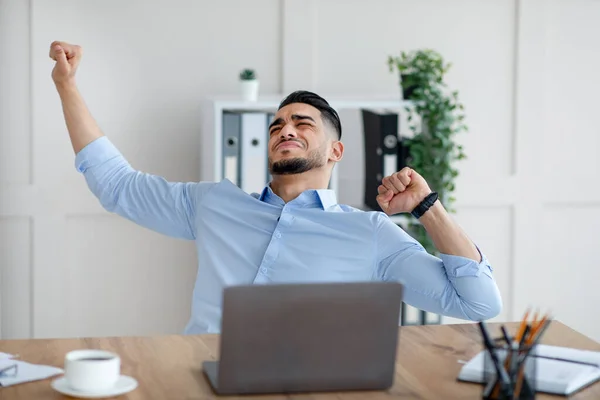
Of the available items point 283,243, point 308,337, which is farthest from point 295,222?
point 308,337

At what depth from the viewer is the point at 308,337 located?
1.67 metres

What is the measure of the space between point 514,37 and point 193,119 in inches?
63.8

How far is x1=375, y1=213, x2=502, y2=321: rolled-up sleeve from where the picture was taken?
2.36 meters

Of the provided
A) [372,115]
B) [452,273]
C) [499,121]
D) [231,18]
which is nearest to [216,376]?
[452,273]

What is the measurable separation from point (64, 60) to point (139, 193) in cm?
45

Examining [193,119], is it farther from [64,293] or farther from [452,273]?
[452,273]

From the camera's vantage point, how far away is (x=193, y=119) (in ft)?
13.9

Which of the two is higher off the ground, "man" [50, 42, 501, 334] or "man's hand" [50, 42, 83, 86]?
"man's hand" [50, 42, 83, 86]

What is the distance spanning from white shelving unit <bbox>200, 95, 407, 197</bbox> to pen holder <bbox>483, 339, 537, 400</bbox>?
239 cm

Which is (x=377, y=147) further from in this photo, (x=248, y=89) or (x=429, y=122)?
(x=248, y=89)

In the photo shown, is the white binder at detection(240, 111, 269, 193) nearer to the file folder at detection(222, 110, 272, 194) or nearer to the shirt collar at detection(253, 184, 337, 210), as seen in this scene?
the file folder at detection(222, 110, 272, 194)

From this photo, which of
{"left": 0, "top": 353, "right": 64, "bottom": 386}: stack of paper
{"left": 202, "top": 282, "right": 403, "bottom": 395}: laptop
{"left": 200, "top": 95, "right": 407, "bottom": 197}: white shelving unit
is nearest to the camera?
{"left": 202, "top": 282, "right": 403, "bottom": 395}: laptop

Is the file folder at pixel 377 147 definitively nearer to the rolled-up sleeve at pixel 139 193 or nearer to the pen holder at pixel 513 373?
the rolled-up sleeve at pixel 139 193

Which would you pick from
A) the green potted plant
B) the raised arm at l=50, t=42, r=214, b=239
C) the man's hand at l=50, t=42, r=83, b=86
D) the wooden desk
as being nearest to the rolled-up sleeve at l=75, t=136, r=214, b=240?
the raised arm at l=50, t=42, r=214, b=239
